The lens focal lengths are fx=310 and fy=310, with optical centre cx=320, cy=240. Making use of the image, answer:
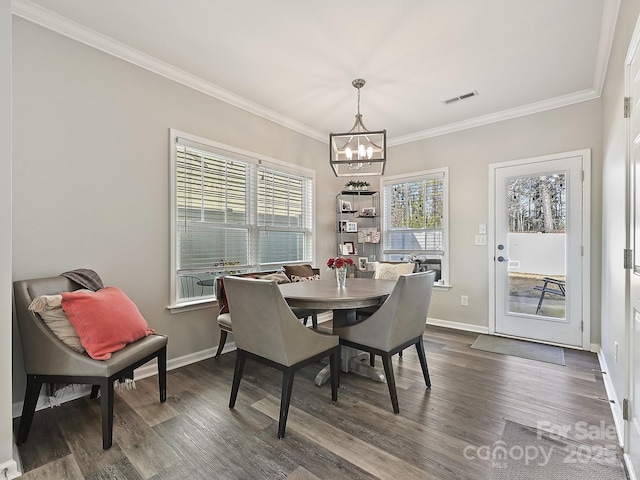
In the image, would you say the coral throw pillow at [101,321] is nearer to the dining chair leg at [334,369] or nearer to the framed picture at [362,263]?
the dining chair leg at [334,369]

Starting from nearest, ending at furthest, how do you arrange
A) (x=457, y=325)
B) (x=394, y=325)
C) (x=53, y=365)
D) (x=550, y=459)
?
(x=550, y=459), (x=53, y=365), (x=394, y=325), (x=457, y=325)

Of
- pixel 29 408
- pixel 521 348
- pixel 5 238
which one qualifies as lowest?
pixel 521 348

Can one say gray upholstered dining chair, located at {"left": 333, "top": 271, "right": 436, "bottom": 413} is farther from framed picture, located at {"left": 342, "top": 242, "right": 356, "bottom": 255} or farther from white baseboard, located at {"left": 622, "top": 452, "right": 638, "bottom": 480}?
framed picture, located at {"left": 342, "top": 242, "right": 356, "bottom": 255}

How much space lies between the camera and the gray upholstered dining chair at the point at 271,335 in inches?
69.5

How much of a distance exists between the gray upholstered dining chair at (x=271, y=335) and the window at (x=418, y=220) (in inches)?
104

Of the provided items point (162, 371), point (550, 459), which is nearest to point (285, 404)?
point (162, 371)

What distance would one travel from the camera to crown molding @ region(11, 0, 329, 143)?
2.07m

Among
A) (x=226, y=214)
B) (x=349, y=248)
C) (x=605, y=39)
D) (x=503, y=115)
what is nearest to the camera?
(x=605, y=39)

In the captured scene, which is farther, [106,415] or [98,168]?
[98,168]

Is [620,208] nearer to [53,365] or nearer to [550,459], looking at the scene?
[550,459]

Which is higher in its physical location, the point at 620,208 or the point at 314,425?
the point at 620,208

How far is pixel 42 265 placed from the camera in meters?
2.09

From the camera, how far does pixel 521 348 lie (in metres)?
3.26

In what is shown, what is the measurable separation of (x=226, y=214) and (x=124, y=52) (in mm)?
1566
